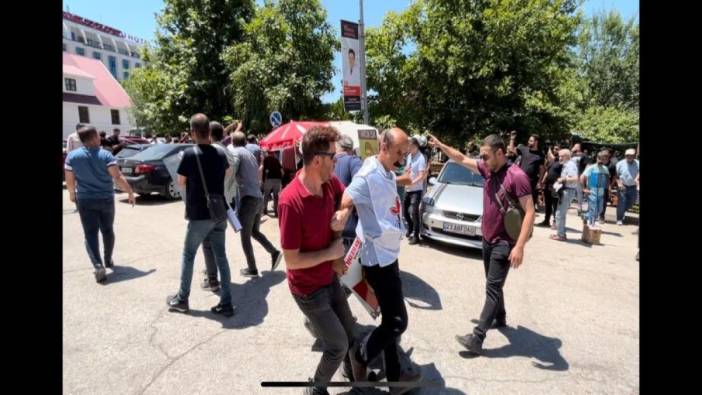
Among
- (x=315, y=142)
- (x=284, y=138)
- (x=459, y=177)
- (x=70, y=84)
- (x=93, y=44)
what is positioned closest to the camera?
(x=315, y=142)

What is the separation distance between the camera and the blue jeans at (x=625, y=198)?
9.53 meters

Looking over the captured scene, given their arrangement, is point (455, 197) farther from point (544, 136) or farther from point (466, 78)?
point (544, 136)

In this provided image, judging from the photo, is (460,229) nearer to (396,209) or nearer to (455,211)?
(455,211)

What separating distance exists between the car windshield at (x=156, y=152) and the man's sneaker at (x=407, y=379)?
967 cm

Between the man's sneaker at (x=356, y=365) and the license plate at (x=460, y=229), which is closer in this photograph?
the man's sneaker at (x=356, y=365)

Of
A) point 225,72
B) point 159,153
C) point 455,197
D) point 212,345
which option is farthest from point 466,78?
point 212,345

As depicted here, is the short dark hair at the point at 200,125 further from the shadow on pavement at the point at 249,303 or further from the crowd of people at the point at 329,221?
the shadow on pavement at the point at 249,303

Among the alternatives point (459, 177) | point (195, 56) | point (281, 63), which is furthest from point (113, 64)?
point (459, 177)

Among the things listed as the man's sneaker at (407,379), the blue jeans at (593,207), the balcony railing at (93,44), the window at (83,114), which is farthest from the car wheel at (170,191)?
the balcony railing at (93,44)

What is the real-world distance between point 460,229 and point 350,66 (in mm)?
7246

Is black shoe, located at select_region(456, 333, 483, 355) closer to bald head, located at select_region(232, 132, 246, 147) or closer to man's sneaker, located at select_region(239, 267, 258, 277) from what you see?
man's sneaker, located at select_region(239, 267, 258, 277)

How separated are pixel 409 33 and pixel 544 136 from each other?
7321 mm

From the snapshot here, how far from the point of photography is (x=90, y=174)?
4.88 meters

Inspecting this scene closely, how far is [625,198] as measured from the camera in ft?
32.0
